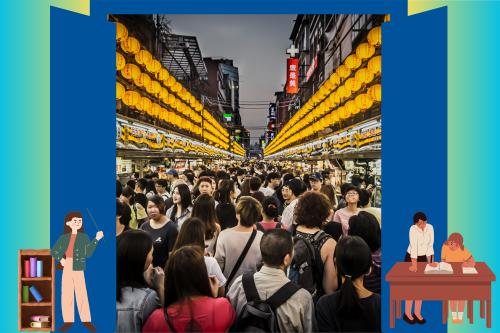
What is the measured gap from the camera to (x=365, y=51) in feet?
27.9

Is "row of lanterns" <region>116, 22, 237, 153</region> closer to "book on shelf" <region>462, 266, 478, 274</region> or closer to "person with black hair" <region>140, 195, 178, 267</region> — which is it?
"person with black hair" <region>140, 195, 178, 267</region>

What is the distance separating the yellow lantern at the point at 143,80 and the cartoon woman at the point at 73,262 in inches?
238

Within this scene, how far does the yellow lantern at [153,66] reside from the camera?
9908 millimetres

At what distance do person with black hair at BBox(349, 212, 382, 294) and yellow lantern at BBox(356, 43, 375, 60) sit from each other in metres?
4.91

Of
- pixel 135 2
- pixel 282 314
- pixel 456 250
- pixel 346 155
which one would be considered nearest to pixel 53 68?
pixel 135 2

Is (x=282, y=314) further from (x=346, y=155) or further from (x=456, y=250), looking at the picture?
(x=346, y=155)

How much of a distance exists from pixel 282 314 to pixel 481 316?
234cm

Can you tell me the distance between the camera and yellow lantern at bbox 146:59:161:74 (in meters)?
9.91

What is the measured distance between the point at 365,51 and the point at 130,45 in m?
4.61

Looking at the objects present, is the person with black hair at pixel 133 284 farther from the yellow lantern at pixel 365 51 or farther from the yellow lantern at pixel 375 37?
the yellow lantern at pixel 365 51

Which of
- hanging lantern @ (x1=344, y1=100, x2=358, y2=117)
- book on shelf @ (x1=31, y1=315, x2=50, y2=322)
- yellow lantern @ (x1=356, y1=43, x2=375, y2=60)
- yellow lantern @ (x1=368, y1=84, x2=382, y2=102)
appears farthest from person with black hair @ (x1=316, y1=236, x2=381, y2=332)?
hanging lantern @ (x1=344, y1=100, x2=358, y2=117)

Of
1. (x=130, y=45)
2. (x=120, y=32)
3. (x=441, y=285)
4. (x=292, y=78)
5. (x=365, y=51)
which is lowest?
(x=441, y=285)

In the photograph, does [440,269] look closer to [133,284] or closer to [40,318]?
[133,284]

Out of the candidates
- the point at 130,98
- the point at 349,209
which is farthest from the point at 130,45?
the point at 349,209
